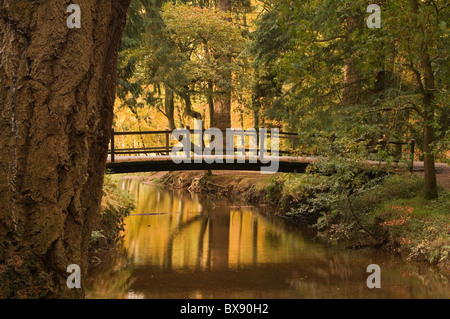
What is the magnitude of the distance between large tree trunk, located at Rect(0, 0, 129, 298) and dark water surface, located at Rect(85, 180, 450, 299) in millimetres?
4817

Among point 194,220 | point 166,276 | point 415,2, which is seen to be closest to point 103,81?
point 166,276

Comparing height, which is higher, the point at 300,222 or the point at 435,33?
the point at 435,33

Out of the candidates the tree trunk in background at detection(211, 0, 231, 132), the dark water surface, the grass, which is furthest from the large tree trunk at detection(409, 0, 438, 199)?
the tree trunk in background at detection(211, 0, 231, 132)

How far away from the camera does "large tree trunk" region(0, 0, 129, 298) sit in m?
4.26

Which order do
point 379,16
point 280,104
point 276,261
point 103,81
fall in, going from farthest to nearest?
point 280,104 < point 379,16 < point 276,261 < point 103,81

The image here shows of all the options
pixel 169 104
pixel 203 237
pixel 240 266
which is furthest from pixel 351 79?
pixel 169 104

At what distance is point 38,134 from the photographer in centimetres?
427

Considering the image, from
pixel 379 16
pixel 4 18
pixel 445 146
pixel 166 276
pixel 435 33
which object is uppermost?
pixel 379 16

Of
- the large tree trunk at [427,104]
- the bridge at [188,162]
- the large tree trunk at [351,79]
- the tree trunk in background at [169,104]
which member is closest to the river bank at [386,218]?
the large tree trunk at [427,104]

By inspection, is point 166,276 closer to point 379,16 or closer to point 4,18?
point 4,18

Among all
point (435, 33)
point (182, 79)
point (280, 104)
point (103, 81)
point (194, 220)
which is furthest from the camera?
point (182, 79)

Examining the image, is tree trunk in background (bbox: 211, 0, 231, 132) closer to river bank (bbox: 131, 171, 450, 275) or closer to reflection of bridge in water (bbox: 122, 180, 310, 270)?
reflection of bridge in water (bbox: 122, 180, 310, 270)
